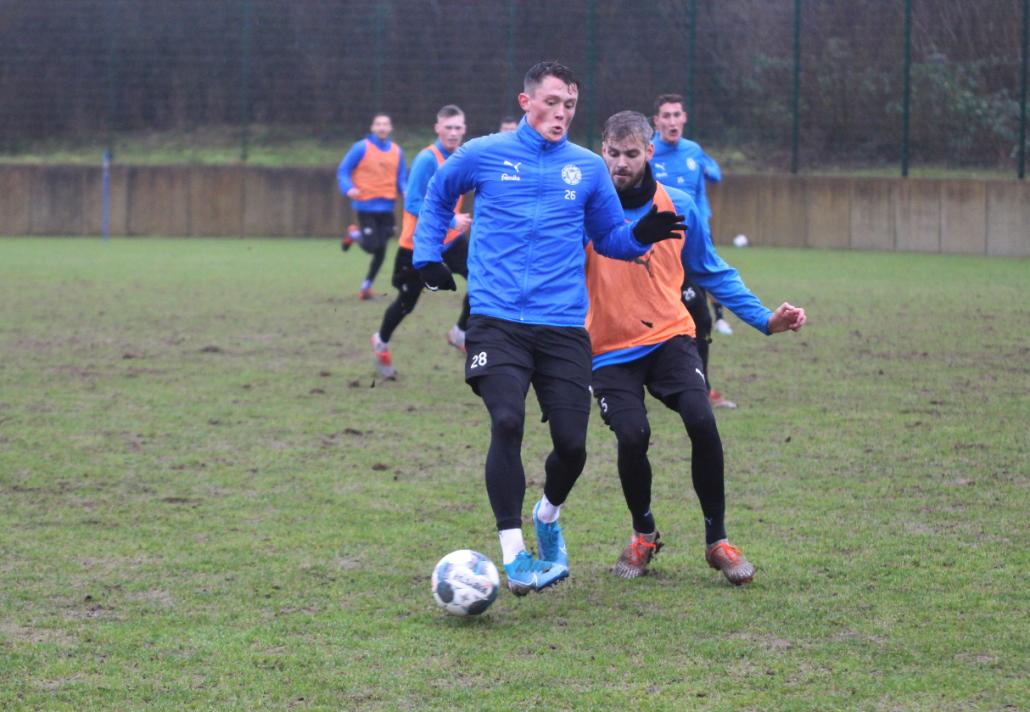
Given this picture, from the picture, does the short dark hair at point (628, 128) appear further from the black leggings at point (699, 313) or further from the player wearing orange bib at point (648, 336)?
the black leggings at point (699, 313)

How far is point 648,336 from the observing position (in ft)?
18.3

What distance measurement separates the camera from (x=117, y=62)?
26.8m

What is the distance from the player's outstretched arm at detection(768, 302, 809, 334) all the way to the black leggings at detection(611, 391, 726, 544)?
39 centimetres

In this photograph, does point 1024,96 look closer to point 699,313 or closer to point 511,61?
point 511,61

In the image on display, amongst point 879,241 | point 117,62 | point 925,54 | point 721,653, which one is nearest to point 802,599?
point 721,653

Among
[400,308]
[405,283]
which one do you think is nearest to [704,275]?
[405,283]

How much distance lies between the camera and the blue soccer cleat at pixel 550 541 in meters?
5.45

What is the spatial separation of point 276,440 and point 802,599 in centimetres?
400

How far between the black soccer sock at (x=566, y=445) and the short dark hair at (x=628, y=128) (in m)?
1.08

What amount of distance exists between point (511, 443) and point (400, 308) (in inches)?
223

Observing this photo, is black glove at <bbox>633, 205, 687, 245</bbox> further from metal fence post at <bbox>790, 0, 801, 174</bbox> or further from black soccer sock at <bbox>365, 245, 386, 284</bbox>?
metal fence post at <bbox>790, 0, 801, 174</bbox>

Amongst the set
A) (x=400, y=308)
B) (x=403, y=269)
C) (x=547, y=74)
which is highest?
(x=547, y=74)

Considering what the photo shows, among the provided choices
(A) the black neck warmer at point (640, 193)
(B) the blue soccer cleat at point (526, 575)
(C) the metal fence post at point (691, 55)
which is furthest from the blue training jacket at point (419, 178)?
(C) the metal fence post at point (691, 55)

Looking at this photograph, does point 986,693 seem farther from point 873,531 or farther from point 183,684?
point 183,684
